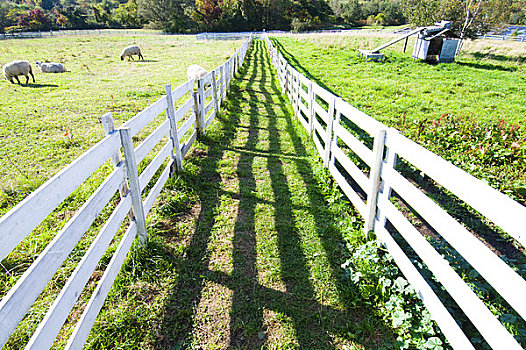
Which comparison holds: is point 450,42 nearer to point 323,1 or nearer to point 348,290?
point 348,290

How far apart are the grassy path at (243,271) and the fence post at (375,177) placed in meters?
0.42

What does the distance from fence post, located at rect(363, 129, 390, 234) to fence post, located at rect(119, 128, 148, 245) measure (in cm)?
243

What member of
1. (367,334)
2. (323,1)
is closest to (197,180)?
(367,334)

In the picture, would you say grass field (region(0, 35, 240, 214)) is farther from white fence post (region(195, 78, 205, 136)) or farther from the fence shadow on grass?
the fence shadow on grass

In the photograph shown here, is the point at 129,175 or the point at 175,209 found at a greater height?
the point at 129,175

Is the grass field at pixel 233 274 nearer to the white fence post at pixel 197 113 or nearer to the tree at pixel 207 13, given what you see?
the white fence post at pixel 197 113

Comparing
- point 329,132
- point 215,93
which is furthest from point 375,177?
point 215,93

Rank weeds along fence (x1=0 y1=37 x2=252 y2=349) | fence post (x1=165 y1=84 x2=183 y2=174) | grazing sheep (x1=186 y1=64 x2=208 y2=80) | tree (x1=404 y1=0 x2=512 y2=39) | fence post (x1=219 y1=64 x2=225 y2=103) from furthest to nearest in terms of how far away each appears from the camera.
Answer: tree (x1=404 y1=0 x2=512 y2=39)
grazing sheep (x1=186 y1=64 x2=208 y2=80)
fence post (x1=219 y1=64 x2=225 y2=103)
fence post (x1=165 y1=84 x2=183 y2=174)
weeds along fence (x1=0 y1=37 x2=252 y2=349)

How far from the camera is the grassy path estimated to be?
8.07 feet

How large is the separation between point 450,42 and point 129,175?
59.3ft

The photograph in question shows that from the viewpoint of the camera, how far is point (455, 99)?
31.7 ft

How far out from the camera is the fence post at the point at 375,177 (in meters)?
3.07

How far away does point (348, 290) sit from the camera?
2.85 metres

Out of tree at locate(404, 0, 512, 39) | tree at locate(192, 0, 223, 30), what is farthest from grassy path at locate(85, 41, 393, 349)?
tree at locate(192, 0, 223, 30)
